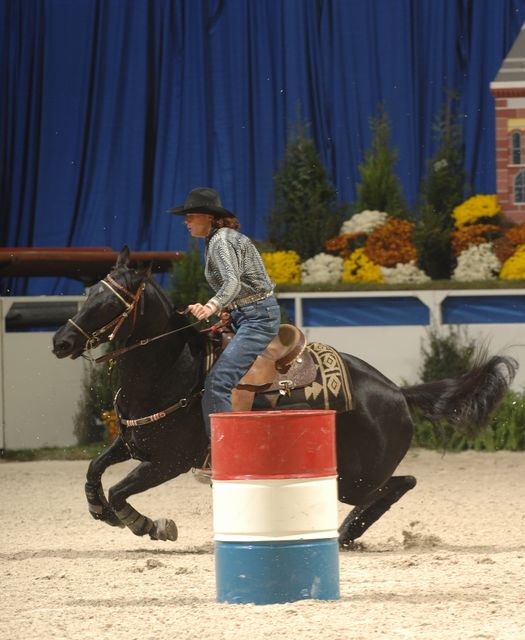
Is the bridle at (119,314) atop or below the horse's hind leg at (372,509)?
atop

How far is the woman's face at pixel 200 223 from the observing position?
5523mm

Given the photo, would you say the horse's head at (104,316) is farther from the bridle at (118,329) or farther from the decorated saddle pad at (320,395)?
the decorated saddle pad at (320,395)

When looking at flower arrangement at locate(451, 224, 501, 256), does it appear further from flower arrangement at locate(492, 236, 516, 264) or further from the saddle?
the saddle

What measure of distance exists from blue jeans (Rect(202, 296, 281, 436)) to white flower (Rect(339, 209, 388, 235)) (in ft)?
20.3

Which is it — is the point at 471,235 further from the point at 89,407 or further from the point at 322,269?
the point at 89,407

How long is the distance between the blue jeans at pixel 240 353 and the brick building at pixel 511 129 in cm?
702

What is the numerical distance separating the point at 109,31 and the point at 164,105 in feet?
3.43

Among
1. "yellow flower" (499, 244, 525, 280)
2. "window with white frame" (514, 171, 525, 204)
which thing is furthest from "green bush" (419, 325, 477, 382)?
"window with white frame" (514, 171, 525, 204)

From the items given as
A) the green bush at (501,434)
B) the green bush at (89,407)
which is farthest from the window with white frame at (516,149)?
the green bush at (89,407)

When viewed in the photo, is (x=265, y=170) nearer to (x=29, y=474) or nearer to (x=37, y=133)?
(x=37, y=133)

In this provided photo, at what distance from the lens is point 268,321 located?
558 cm

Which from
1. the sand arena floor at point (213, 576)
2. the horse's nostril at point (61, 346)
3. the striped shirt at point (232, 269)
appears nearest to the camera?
the sand arena floor at point (213, 576)

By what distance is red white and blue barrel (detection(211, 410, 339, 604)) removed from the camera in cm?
402

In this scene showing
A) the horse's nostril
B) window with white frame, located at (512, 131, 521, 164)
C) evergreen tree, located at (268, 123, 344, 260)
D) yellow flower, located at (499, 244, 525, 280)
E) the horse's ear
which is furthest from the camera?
window with white frame, located at (512, 131, 521, 164)
